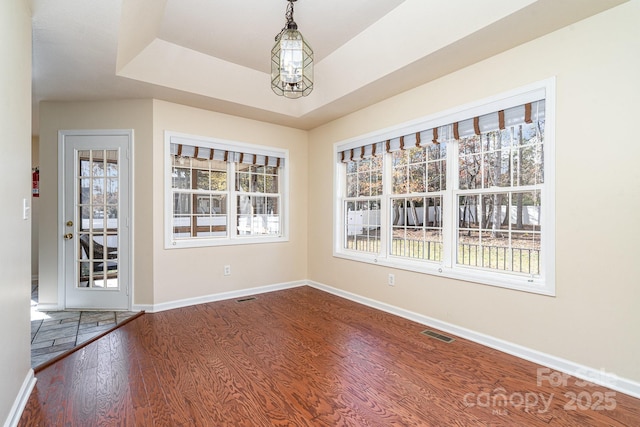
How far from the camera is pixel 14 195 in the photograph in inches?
70.4

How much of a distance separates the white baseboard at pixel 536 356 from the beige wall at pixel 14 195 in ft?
10.7

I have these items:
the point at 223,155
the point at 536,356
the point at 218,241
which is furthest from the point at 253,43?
the point at 536,356

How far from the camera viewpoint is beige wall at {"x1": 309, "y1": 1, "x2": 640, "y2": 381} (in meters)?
2.07

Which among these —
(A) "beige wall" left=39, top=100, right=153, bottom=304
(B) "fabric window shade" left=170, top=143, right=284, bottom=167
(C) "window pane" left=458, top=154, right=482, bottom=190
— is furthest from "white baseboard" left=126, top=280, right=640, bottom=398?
(B) "fabric window shade" left=170, top=143, right=284, bottom=167

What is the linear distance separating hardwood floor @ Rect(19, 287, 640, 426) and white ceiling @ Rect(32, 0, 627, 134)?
8.61ft

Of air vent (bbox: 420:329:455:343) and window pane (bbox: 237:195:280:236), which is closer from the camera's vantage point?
air vent (bbox: 420:329:455:343)

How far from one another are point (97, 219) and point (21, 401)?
7.76 feet

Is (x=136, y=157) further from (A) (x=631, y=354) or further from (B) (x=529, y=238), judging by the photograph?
(A) (x=631, y=354)

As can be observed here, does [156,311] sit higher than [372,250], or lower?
lower

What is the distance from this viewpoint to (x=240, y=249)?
4477mm

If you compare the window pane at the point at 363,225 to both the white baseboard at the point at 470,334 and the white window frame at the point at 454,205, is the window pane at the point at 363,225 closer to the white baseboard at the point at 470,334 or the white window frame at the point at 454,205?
the white window frame at the point at 454,205

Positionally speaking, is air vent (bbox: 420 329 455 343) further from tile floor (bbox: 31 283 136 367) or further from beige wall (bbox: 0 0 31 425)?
tile floor (bbox: 31 283 136 367)

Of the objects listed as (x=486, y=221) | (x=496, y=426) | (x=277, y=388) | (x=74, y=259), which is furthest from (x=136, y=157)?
(x=496, y=426)

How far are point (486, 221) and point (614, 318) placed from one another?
1.13 meters
